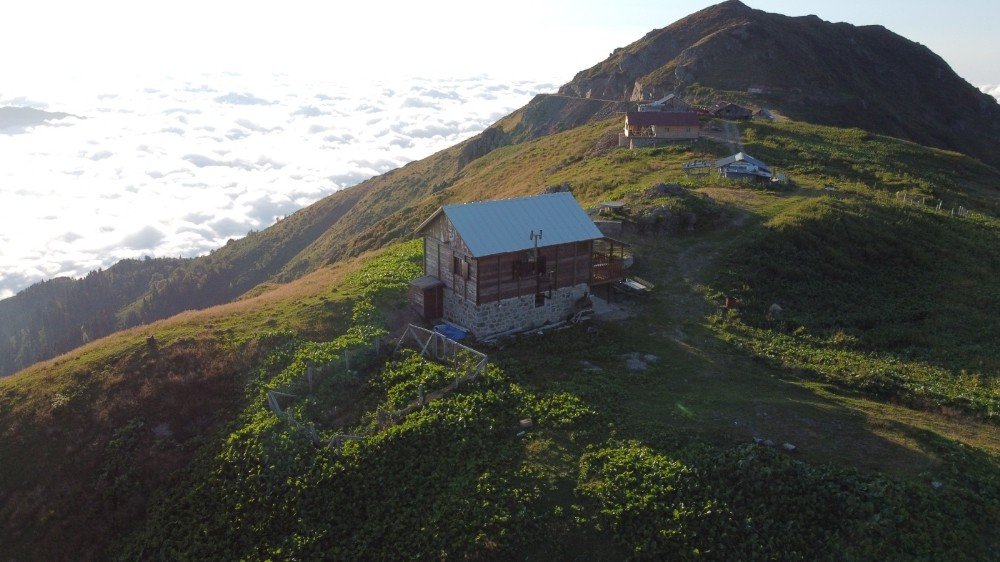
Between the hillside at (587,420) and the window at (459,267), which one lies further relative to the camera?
the window at (459,267)

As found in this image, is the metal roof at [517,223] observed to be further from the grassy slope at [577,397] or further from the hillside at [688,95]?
the hillside at [688,95]

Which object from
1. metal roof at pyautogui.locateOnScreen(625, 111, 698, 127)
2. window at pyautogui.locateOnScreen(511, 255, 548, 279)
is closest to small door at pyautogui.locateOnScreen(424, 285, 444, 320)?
window at pyautogui.locateOnScreen(511, 255, 548, 279)

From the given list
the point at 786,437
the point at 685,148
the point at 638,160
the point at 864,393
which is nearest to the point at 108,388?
the point at 786,437

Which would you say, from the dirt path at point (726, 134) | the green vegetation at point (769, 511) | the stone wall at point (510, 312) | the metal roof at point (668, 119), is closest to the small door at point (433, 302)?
the stone wall at point (510, 312)

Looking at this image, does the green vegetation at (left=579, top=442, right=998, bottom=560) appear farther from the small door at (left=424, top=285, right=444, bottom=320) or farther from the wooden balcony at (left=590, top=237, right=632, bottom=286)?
the wooden balcony at (left=590, top=237, right=632, bottom=286)

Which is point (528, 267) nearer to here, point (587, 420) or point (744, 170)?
point (587, 420)

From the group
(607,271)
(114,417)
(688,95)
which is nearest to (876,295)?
(607,271)
